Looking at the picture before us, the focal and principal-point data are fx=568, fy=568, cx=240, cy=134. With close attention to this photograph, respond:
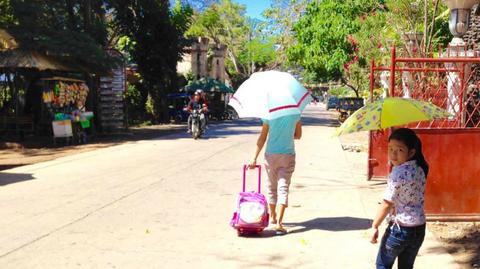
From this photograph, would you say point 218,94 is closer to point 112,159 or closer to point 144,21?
point 144,21

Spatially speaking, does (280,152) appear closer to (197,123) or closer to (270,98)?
(270,98)

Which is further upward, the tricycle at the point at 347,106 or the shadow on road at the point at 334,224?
the tricycle at the point at 347,106

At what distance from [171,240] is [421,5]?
12.5 metres

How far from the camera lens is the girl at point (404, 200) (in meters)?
3.92

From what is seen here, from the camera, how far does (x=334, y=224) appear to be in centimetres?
711

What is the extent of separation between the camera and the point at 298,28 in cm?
2934

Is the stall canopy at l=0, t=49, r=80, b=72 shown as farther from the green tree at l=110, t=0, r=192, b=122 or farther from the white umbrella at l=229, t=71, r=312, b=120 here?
the white umbrella at l=229, t=71, r=312, b=120

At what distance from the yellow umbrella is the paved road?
4.73ft

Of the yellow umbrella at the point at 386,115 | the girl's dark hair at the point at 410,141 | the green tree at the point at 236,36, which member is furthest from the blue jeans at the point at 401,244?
the green tree at the point at 236,36

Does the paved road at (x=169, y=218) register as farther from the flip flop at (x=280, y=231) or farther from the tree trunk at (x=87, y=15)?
the tree trunk at (x=87, y=15)

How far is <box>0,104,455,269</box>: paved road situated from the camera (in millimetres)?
5582

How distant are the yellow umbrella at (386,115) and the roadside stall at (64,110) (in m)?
14.2

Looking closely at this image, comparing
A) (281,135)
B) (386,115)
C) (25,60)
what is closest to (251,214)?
(281,135)

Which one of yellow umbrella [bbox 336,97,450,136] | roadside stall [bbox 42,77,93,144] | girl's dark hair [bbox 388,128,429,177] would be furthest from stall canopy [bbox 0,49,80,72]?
girl's dark hair [bbox 388,128,429,177]
